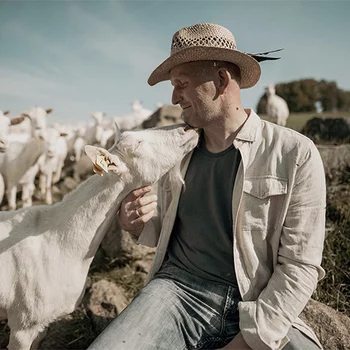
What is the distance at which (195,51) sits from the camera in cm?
261

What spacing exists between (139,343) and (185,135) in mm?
1451

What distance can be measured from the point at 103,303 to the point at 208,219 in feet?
7.00

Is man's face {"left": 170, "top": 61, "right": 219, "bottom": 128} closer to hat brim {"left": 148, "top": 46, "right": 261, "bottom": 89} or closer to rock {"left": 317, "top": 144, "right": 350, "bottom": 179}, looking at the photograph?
hat brim {"left": 148, "top": 46, "right": 261, "bottom": 89}

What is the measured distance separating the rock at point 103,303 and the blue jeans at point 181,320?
1.67 m

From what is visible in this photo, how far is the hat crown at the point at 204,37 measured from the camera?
261 cm

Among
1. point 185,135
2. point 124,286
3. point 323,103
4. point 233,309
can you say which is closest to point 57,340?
point 124,286

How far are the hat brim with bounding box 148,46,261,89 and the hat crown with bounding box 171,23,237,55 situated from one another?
0.03 meters

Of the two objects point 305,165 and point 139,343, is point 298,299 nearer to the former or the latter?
point 305,165

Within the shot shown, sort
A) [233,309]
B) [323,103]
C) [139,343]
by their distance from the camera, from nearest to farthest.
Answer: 1. [139,343]
2. [233,309]
3. [323,103]

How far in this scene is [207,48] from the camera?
2.58 metres

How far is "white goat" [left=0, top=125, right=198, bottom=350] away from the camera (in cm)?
270

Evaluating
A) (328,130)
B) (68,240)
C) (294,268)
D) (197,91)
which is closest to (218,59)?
(197,91)

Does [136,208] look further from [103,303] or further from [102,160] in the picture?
[103,303]

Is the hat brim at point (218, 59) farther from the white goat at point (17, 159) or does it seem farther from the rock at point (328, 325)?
the white goat at point (17, 159)
